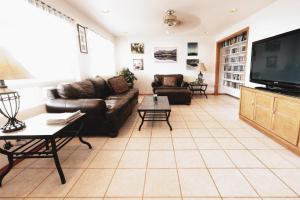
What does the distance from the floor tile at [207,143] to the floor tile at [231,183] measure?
51cm

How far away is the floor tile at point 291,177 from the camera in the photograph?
4.81 feet

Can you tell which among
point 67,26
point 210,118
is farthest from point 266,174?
point 67,26

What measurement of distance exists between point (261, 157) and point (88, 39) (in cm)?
410

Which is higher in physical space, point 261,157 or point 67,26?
point 67,26

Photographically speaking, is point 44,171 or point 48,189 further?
point 44,171

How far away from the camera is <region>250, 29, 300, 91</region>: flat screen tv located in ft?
6.99

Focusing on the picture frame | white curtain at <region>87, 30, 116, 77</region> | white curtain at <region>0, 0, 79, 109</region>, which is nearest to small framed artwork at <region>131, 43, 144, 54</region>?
the picture frame

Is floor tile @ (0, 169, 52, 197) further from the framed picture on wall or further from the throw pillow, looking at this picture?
the framed picture on wall

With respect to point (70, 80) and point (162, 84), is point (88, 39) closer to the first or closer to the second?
point (70, 80)

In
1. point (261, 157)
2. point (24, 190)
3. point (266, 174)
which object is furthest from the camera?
point (261, 157)

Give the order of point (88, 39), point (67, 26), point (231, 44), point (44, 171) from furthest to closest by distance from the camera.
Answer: point (231, 44), point (88, 39), point (67, 26), point (44, 171)

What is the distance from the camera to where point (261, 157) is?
1938 millimetres

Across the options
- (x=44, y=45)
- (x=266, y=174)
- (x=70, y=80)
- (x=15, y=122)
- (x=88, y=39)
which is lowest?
(x=266, y=174)

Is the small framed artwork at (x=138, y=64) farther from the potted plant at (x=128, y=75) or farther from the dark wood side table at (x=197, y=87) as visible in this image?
the dark wood side table at (x=197, y=87)
